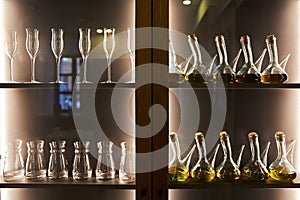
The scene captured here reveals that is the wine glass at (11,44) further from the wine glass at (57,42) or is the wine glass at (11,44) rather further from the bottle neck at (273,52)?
the bottle neck at (273,52)

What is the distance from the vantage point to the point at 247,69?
1.94 meters

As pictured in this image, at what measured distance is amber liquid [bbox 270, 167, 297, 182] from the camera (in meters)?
1.87

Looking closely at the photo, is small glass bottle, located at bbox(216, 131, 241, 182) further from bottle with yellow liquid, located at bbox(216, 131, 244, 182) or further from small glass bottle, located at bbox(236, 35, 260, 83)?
small glass bottle, located at bbox(236, 35, 260, 83)

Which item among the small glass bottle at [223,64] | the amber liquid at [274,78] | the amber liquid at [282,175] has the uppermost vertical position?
the small glass bottle at [223,64]

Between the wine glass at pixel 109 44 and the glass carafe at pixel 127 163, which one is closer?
the glass carafe at pixel 127 163

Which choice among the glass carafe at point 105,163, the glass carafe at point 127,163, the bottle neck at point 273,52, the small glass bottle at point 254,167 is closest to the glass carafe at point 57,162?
the glass carafe at point 105,163

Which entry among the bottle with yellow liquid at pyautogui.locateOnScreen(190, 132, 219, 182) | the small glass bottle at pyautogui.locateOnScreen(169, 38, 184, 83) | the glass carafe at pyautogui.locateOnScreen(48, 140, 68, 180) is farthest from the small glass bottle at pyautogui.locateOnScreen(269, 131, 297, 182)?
the glass carafe at pyautogui.locateOnScreen(48, 140, 68, 180)

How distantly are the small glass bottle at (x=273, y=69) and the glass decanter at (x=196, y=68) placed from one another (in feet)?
0.83

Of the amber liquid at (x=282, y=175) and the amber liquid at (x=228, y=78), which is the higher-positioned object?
the amber liquid at (x=228, y=78)

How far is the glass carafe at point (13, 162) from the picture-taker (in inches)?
73.8

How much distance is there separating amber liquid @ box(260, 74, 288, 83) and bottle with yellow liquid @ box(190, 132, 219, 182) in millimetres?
364

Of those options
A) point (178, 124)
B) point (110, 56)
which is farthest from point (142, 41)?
point (178, 124)

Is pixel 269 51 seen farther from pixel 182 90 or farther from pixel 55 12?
pixel 55 12

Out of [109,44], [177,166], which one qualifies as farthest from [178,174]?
[109,44]
